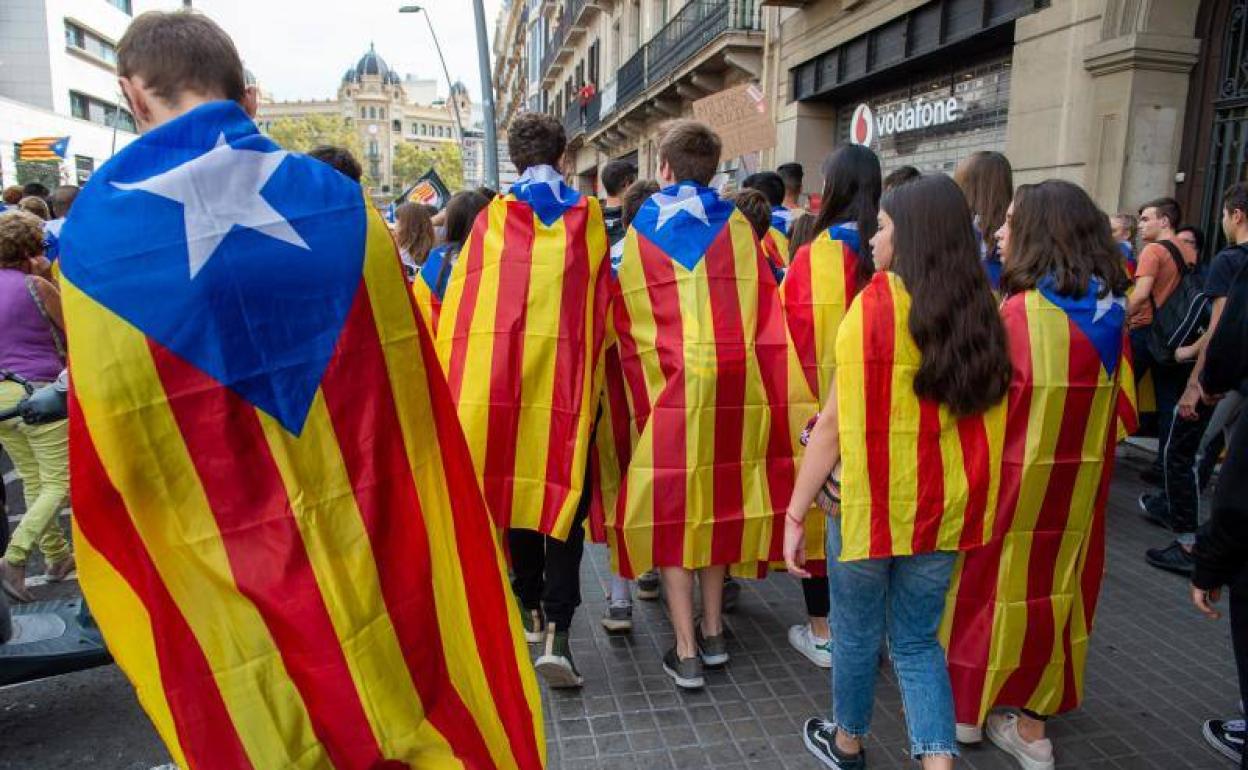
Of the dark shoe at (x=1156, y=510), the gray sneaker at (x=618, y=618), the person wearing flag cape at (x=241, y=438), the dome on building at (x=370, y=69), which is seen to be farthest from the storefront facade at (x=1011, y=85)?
the dome on building at (x=370, y=69)

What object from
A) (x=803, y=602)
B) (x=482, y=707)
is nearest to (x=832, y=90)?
(x=803, y=602)

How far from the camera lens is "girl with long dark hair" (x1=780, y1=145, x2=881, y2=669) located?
3.72 meters

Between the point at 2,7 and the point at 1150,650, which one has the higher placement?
the point at 2,7

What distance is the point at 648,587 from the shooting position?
14.8ft

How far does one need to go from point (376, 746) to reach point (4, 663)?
2.18 metres

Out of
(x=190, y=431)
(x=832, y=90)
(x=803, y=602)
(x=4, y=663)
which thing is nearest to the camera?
(x=190, y=431)

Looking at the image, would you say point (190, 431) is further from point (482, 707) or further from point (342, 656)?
point (482, 707)

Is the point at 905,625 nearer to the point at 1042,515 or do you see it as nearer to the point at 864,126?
the point at 1042,515

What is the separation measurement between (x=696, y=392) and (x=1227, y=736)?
2.30m

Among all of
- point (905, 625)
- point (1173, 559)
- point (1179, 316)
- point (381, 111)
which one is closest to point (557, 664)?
point (905, 625)

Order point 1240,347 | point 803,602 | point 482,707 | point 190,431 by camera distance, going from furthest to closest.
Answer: point 803,602 < point 1240,347 < point 482,707 < point 190,431

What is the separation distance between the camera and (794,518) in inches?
107

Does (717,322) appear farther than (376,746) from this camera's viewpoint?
Yes

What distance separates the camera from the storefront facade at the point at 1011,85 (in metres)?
7.41
